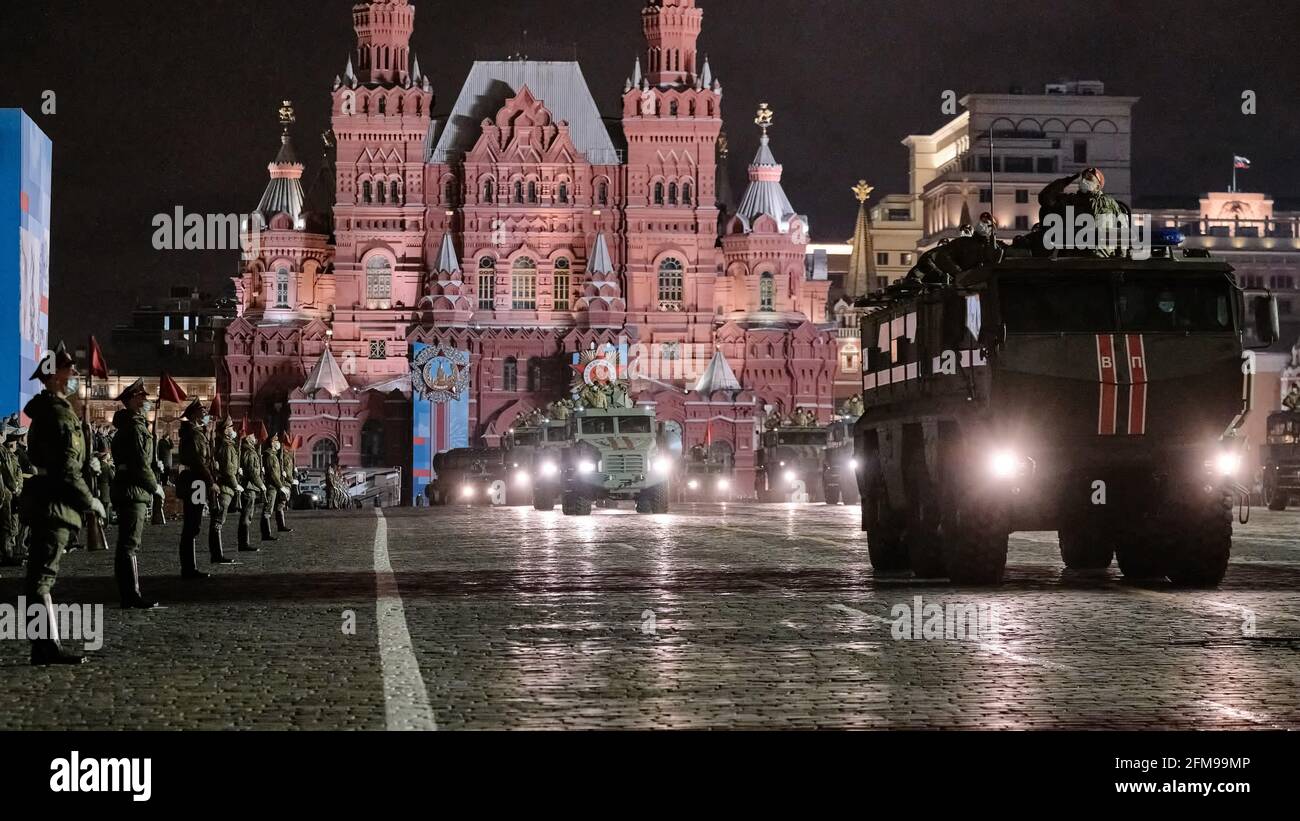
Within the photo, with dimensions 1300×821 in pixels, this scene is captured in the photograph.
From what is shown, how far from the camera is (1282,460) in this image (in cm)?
5088

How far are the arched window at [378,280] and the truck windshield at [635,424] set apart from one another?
2456 inches

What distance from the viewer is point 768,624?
16.1 meters

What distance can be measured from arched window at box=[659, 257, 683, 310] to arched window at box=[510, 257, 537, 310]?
6731 millimetres

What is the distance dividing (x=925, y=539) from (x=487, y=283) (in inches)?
3422

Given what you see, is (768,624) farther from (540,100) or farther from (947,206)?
(947,206)

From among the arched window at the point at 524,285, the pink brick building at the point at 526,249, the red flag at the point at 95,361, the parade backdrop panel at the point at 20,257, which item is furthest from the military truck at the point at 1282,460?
the arched window at the point at 524,285

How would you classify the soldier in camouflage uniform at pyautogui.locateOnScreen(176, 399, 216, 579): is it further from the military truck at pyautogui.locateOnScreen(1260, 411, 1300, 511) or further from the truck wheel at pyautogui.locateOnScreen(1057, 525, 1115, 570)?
the military truck at pyautogui.locateOnScreen(1260, 411, 1300, 511)

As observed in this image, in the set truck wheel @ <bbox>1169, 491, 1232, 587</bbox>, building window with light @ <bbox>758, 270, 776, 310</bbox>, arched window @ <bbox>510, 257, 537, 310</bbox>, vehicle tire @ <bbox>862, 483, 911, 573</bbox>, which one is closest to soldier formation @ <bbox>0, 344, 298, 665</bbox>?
vehicle tire @ <bbox>862, 483, 911, 573</bbox>

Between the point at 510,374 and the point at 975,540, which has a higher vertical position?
the point at 510,374

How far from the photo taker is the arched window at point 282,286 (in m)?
110

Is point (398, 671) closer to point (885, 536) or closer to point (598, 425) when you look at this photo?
point (885, 536)

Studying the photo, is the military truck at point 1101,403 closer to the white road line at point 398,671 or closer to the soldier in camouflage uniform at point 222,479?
the white road line at point 398,671

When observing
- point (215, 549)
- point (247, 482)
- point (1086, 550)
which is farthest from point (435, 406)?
point (1086, 550)

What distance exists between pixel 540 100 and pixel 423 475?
860 inches
